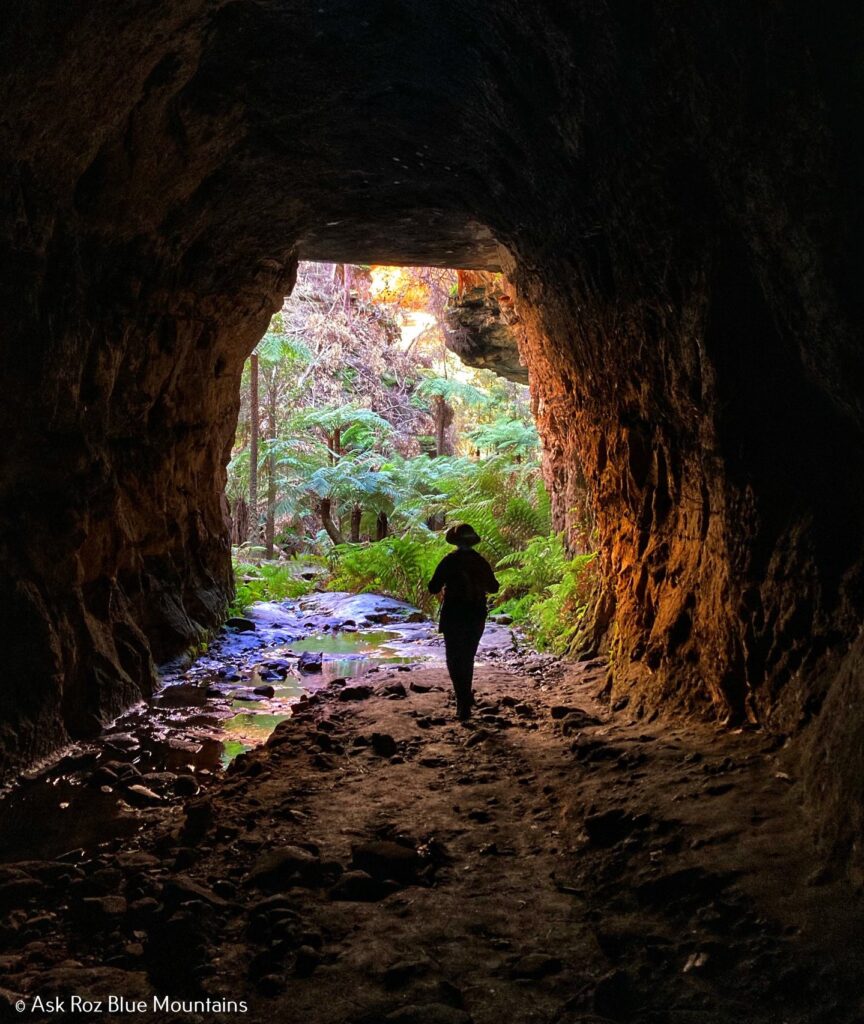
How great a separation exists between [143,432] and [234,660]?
10.2 feet

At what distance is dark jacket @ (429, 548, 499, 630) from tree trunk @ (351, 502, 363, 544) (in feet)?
54.2

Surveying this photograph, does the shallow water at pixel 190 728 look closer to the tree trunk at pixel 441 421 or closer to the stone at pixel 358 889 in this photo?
the stone at pixel 358 889

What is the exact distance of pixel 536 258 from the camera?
9.43 m

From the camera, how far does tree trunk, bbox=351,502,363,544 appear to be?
24.4m

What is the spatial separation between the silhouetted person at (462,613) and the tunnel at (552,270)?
1.30 meters

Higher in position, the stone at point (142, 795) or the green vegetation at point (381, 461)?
the green vegetation at point (381, 461)

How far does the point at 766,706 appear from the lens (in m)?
5.14

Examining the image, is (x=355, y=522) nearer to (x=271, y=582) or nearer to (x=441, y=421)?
(x=441, y=421)

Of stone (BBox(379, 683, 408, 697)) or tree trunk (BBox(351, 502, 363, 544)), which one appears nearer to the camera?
stone (BBox(379, 683, 408, 697))

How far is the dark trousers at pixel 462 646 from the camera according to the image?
302 inches

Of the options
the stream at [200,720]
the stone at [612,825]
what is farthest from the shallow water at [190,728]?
the stone at [612,825]

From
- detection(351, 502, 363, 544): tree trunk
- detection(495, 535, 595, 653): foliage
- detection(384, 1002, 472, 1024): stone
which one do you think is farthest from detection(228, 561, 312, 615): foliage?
detection(384, 1002, 472, 1024): stone

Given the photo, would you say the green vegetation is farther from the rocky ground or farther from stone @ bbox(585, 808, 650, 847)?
stone @ bbox(585, 808, 650, 847)

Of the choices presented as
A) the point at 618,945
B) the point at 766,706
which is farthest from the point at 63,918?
the point at 766,706
